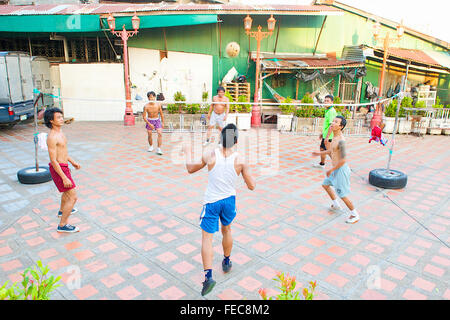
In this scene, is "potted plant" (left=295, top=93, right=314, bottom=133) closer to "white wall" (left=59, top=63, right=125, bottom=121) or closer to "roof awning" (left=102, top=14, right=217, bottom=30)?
"roof awning" (left=102, top=14, right=217, bottom=30)

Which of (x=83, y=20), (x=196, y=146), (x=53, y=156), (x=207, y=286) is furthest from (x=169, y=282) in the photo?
(x=83, y=20)

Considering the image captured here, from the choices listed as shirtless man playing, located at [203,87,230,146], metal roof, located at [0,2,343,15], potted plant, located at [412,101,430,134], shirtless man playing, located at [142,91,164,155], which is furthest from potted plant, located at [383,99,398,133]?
shirtless man playing, located at [142,91,164,155]

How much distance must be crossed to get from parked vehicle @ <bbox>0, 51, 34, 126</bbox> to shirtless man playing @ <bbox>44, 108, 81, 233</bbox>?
902 centimetres

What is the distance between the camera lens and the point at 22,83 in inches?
508

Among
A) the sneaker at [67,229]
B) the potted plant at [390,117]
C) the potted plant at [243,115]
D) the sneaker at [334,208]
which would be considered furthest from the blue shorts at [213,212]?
the potted plant at [390,117]

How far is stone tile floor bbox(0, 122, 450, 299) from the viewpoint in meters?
3.89

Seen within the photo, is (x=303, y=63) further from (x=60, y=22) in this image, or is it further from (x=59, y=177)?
(x=59, y=177)

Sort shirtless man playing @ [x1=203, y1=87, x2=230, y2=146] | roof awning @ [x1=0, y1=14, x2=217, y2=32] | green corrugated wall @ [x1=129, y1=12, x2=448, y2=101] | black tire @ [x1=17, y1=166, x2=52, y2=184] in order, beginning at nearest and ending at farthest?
black tire @ [x1=17, y1=166, x2=52, y2=184] < shirtless man playing @ [x1=203, y1=87, x2=230, y2=146] < roof awning @ [x1=0, y1=14, x2=217, y2=32] < green corrugated wall @ [x1=129, y1=12, x2=448, y2=101]

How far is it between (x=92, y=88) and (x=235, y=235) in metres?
13.4

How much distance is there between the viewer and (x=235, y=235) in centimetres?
503

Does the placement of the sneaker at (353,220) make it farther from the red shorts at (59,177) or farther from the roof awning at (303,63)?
the roof awning at (303,63)

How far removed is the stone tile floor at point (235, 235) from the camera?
389 cm

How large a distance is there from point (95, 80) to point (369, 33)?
15114 mm

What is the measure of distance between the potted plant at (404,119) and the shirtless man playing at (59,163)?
13280mm
